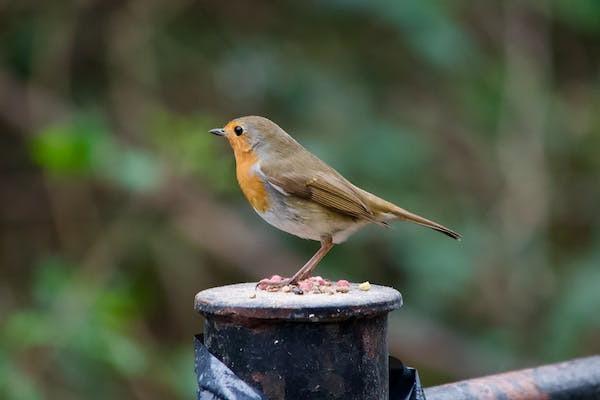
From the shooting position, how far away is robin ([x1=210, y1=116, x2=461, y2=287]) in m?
2.89

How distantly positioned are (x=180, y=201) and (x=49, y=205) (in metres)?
0.96

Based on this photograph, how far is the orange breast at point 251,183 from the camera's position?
2.95 meters

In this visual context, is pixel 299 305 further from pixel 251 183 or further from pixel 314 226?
pixel 251 183

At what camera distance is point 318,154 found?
4844 mm

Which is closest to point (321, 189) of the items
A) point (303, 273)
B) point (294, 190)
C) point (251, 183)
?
point (294, 190)

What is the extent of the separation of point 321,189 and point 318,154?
1888mm

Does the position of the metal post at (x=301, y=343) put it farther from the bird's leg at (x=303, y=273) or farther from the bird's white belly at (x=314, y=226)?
the bird's white belly at (x=314, y=226)

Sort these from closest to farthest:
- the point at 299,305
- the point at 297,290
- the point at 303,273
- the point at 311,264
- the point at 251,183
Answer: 1. the point at 299,305
2. the point at 297,290
3. the point at 303,273
4. the point at 311,264
5. the point at 251,183

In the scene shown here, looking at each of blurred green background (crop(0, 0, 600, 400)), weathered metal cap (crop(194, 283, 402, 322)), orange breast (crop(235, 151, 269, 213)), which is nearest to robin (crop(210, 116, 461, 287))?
orange breast (crop(235, 151, 269, 213))

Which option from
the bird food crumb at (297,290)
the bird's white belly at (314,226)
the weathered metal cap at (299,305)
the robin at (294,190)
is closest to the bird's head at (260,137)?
the robin at (294,190)

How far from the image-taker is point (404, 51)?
573 cm

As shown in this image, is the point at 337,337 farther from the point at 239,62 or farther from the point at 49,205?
the point at 49,205

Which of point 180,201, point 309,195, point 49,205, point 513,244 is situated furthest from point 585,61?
point 309,195

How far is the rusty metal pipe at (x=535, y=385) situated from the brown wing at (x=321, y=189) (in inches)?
36.0
